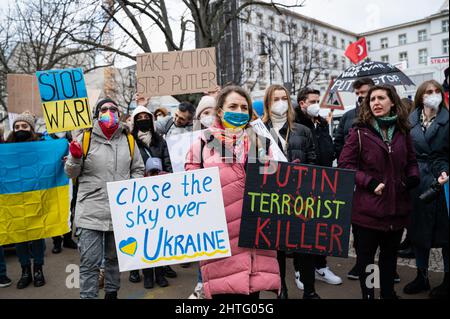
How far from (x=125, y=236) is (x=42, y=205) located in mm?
2230

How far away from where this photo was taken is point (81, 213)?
338cm

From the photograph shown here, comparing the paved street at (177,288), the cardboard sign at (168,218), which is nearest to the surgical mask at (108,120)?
the cardboard sign at (168,218)

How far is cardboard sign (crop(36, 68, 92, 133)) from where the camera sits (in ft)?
10.9

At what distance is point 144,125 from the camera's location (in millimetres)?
4477

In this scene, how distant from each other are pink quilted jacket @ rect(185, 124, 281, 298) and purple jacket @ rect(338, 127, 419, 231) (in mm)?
1094

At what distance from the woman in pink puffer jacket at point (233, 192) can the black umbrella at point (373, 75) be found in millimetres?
3032

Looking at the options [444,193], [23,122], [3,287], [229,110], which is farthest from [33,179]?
[444,193]

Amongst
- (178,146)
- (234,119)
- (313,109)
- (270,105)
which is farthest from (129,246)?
(313,109)

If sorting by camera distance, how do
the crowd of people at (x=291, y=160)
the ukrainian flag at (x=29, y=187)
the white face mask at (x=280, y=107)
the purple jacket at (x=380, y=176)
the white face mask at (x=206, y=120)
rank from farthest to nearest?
the ukrainian flag at (x=29, y=187), the white face mask at (x=206, y=120), the white face mask at (x=280, y=107), the purple jacket at (x=380, y=176), the crowd of people at (x=291, y=160)

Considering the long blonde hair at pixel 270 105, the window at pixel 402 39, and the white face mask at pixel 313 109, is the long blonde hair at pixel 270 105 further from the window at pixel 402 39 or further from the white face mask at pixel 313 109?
the window at pixel 402 39

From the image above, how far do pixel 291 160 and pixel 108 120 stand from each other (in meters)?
1.66

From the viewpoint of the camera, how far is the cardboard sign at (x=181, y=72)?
5.39 meters

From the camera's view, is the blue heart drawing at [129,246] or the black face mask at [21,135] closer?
the blue heart drawing at [129,246]

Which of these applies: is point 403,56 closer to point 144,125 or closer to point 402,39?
point 402,39
